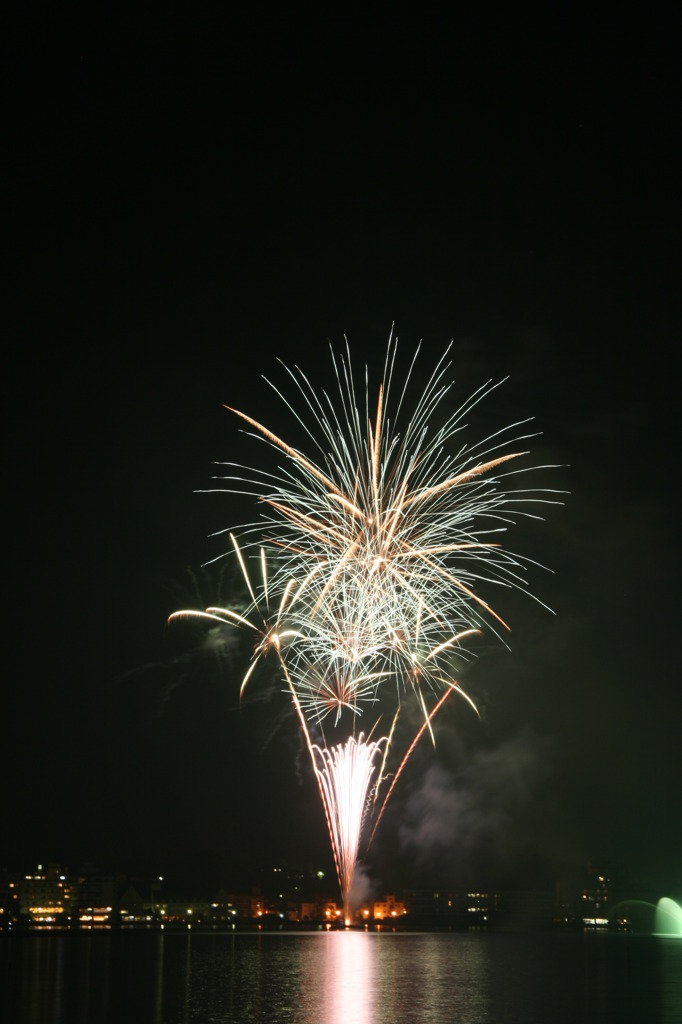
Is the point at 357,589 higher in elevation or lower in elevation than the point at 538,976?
higher

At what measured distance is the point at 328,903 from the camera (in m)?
142

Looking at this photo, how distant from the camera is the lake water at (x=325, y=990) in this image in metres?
26.8

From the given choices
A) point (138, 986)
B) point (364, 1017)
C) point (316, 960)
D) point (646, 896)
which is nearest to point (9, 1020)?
point (364, 1017)

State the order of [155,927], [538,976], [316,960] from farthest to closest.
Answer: [155,927] → [316,960] → [538,976]

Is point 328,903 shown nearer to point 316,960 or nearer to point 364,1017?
point 316,960

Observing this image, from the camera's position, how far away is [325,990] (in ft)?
116

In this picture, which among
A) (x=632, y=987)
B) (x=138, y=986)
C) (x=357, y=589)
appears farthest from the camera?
(x=632, y=987)

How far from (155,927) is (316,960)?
76318 mm

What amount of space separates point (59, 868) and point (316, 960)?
8942 cm

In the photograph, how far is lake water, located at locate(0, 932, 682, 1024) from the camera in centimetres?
2680

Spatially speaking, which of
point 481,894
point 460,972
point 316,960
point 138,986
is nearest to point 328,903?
point 481,894

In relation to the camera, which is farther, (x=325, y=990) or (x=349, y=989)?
(x=349, y=989)

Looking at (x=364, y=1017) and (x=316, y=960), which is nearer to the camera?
(x=364, y=1017)

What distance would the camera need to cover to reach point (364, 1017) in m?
26.2
